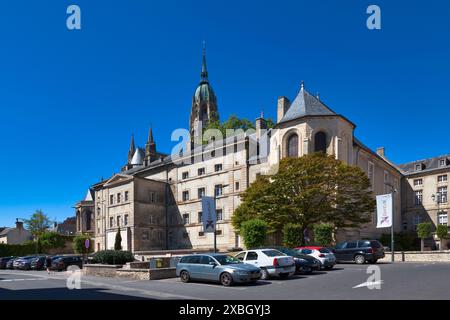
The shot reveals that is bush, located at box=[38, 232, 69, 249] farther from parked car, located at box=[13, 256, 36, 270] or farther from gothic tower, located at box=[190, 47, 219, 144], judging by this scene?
gothic tower, located at box=[190, 47, 219, 144]

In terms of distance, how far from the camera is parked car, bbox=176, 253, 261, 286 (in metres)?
18.2

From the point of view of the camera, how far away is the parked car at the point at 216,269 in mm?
18172

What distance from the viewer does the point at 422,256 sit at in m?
32.2

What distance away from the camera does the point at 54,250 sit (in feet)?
225

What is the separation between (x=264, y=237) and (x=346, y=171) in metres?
10.4

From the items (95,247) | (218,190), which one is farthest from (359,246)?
(95,247)

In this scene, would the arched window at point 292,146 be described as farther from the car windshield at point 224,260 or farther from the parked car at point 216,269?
the car windshield at point 224,260

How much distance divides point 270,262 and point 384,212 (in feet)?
48.2

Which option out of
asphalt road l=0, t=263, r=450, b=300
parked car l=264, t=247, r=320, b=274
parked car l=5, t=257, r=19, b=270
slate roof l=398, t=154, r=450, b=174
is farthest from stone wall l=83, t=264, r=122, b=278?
slate roof l=398, t=154, r=450, b=174

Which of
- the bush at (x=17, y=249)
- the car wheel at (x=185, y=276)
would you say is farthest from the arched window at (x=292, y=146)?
the bush at (x=17, y=249)

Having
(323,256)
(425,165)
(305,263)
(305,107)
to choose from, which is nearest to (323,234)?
(323,256)

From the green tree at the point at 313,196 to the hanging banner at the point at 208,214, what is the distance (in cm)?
1378

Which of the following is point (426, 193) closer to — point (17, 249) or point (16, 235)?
point (17, 249)

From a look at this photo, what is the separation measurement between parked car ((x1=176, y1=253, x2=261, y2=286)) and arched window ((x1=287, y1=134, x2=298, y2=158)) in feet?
91.8
